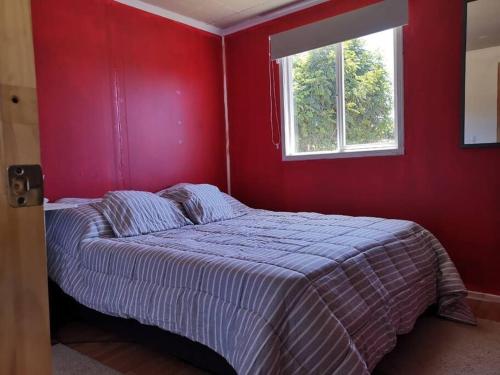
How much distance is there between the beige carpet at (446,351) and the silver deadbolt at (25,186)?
1.79 metres

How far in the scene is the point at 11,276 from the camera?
1.74 ft

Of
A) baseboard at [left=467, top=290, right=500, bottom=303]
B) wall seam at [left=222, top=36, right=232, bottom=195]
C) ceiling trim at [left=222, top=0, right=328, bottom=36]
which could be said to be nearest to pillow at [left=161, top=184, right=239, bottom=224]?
wall seam at [left=222, top=36, right=232, bottom=195]

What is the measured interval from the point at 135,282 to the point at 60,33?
2.00 meters

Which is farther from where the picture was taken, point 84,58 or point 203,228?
point 84,58

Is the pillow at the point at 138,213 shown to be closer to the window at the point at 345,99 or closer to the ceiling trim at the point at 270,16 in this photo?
the window at the point at 345,99

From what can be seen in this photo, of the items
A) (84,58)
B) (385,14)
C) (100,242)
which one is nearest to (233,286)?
(100,242)

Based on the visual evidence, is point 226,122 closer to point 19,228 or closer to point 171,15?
point 171,15

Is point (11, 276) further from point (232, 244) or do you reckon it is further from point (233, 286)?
point (232, 244)

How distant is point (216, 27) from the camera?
3.96 metres

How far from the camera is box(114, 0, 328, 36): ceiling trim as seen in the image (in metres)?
3.35

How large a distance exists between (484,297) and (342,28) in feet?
7.71

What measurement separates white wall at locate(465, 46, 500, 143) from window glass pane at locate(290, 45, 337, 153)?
1.08m

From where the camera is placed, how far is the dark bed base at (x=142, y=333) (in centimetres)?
173

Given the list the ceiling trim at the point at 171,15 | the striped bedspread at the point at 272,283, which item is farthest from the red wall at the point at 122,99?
the striped bedspread at the point at 272,283
